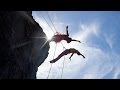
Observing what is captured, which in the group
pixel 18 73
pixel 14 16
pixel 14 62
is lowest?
pixel 18 73

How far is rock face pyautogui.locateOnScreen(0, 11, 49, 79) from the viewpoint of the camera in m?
8.94

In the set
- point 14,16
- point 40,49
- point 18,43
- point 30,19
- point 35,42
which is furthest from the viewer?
point 40,49

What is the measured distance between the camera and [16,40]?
11.2 m

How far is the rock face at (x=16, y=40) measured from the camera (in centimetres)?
894
